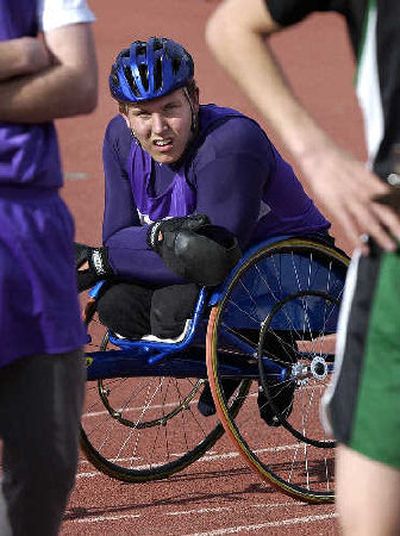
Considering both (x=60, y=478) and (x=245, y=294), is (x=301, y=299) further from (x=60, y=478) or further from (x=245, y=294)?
(x=60, y=478)

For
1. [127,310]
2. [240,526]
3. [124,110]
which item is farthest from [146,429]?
[240,526]

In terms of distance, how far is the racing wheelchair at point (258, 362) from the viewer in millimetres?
5805

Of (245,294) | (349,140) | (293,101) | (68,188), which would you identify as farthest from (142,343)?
(349,140)

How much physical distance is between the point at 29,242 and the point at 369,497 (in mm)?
813

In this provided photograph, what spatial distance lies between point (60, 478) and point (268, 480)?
2548 millimetres

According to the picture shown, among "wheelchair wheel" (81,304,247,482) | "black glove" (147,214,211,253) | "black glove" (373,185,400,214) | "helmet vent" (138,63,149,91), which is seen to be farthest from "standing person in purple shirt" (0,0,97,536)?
"wheelchair wheel" (81,304,247,482)

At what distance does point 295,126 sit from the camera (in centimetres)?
292

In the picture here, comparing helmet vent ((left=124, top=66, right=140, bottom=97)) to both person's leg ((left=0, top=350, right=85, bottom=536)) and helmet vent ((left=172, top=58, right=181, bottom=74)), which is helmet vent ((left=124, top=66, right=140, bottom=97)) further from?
person's leg ((left=0, top=350, right=85, bottom=536))

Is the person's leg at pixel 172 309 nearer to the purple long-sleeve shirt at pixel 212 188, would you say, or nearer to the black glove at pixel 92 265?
the purple long-sleeve shirt at pixel 212 188

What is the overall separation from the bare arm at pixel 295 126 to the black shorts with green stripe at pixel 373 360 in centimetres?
6

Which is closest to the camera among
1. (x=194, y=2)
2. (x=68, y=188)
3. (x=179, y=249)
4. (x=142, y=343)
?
(x=179, y=249)

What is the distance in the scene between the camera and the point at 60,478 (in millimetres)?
3338

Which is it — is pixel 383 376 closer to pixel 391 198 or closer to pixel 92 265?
pixel 391 198

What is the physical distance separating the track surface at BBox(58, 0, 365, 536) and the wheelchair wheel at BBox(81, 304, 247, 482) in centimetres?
7
